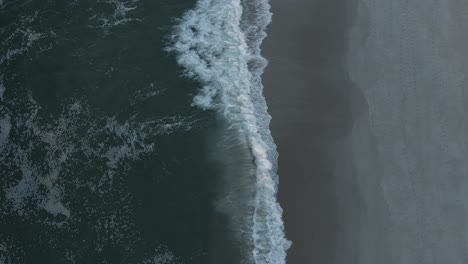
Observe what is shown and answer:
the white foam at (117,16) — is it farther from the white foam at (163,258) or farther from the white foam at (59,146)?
the white foam at (163,258)

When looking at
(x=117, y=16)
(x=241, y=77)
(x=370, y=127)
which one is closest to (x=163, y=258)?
(x=241, y=77)

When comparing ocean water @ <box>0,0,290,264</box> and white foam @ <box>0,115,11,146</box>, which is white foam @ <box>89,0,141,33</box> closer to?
ocean water @ <box>0,0,290,264</box>

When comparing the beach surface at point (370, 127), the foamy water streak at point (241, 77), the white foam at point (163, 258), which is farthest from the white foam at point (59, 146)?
the beach surface at point (370, 127)

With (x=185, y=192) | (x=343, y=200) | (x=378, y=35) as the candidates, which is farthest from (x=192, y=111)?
(x=378, y=35)

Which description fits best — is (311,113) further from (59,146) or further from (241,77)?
(59,146)

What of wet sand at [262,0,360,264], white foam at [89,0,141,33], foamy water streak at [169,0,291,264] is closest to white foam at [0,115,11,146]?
white foam at [89,0,141,33]
